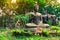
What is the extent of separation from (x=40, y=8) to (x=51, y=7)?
3.54ft

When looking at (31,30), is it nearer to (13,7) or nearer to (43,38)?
(43,38)

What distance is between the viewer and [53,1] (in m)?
16.8

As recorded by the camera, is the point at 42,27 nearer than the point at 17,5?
Yes

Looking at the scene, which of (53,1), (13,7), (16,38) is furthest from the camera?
(53,1)

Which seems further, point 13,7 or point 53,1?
point 53,1

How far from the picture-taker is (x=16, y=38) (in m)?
9.70

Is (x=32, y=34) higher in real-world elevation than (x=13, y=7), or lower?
lower

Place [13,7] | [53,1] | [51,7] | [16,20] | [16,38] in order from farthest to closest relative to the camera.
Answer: [53,1]
[51,7]
[13,7]
[16,20]
[16,38]

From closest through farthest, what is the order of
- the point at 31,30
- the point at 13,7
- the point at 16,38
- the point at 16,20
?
the point at 16,38 → the point at 31,30 → the point at 16,20 → the point at 13,7

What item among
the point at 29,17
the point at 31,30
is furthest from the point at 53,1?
the point at 31,30

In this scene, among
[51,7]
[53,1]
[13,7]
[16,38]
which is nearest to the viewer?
[16,38]

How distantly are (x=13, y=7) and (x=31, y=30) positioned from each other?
3699 millimetres

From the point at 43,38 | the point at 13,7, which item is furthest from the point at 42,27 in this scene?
the point at 13,7

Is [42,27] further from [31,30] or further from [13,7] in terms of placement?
[13,7]
